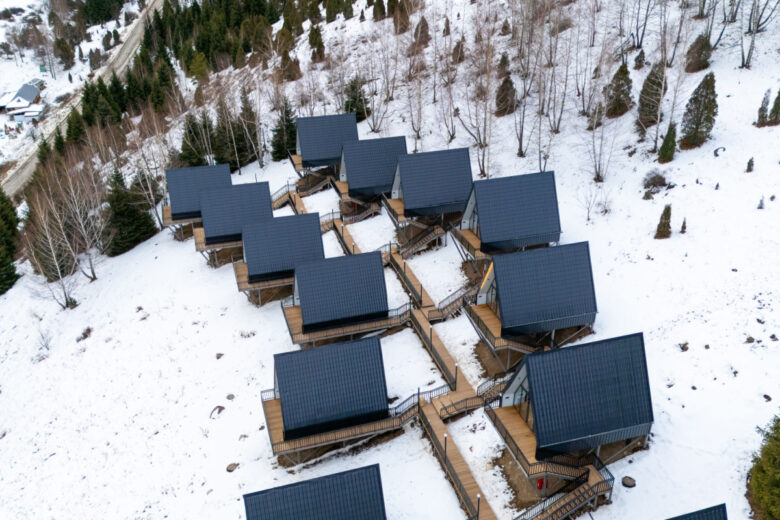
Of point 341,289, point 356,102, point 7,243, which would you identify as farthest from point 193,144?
point 341,289

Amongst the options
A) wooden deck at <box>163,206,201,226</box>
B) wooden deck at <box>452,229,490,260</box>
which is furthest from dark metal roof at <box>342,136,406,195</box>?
wooden deck at <box>163,206,201,226</box>

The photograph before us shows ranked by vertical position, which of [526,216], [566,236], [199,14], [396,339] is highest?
[199,14]

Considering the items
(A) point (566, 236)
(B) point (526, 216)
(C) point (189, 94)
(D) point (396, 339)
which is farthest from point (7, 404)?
(C) point (189, 94)

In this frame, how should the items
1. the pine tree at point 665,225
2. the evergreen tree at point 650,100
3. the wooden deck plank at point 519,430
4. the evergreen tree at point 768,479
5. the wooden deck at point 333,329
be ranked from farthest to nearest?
the evergreen tree at point 650,100 < the pine tree at point 665,225 < the wooden deck at point 333,329 < the wooden deck plank at point 519,430 < the evergreen tree at point 768,479

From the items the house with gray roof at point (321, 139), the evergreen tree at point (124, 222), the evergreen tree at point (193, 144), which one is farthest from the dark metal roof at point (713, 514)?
the evergreen tree at point (193, 144)

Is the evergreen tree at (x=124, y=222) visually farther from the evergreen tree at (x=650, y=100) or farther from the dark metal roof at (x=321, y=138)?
the evergreen tree at (x=650, y=100)

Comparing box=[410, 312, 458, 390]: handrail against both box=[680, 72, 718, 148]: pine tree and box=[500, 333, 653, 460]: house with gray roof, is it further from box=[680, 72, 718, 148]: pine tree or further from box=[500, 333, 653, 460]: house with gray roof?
box=[680, 72, 718, 148]: pine tree

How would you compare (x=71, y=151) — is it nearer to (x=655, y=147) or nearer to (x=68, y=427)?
(x=68, y=427)
